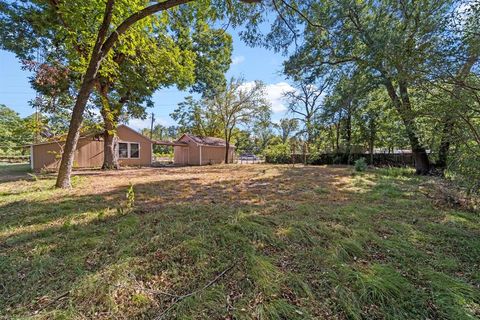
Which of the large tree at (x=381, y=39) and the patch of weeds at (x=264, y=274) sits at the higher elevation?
the large tree at (x=381, y=39)

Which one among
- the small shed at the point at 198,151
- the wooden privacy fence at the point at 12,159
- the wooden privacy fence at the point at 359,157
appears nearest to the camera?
the wooden privacy fence at the point at 359,157

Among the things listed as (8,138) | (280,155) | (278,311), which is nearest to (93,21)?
(278,311)

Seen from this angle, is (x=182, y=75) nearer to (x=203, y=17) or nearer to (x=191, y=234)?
(x=203, y=17)

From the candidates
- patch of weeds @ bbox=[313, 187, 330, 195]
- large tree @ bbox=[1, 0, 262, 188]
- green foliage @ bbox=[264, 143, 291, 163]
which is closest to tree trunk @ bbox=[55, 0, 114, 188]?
large tree @ bbox=[1, 0, 262, 188]

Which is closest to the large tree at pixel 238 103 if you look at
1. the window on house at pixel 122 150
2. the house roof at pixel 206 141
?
the house roof at pixel 206 141

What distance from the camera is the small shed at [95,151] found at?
1243cm

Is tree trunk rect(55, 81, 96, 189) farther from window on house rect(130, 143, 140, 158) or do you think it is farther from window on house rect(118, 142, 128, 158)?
window on house rect(130, 143, 140, 158)

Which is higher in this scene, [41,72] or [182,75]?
[182,75]

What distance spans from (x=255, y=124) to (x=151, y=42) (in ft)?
47.1

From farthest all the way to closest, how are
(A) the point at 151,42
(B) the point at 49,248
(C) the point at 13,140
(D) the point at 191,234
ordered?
(C) the point at 13,140 < (A) the point at 151,42 < (D) the point at 191,234 < (B) the point at 49,248

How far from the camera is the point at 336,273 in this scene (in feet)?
6.74

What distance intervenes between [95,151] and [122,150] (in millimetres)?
1695

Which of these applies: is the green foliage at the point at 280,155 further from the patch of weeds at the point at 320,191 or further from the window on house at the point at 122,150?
the patch of weeds at the point at 320,191

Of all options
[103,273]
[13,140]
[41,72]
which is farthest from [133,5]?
[13,140]
